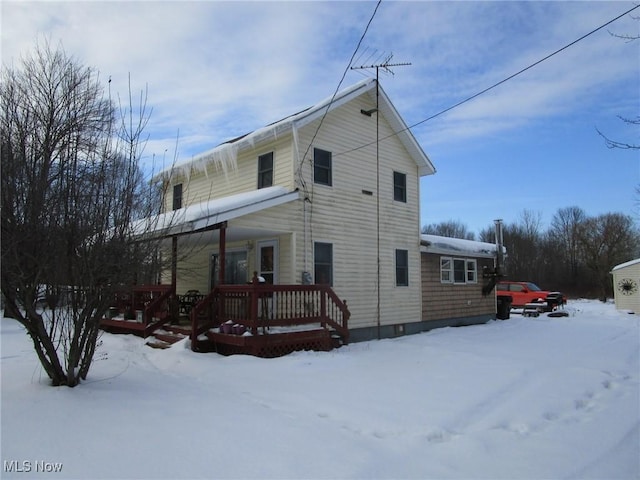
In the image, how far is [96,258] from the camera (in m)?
5.59

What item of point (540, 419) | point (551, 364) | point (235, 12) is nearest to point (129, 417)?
point (540, 419)

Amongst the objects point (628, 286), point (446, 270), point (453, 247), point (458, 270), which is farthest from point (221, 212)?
point (628, 286)

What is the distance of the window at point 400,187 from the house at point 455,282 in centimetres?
166

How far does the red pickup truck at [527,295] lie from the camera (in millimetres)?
24641

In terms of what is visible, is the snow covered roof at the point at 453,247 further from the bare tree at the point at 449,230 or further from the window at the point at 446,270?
the bare tree at the point at 449,230

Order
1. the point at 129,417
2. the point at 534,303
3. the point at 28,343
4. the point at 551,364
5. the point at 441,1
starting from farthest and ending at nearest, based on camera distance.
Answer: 1. the point at 534,303
2. the point at 28,343
3. the point at 551,364
4. the point at 441,1
5. the point at 129,417

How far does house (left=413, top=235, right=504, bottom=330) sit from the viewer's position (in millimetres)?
15781

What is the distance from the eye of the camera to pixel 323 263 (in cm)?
1245

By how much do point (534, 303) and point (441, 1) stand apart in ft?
67.8

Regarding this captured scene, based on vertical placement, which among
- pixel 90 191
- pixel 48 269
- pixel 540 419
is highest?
pixel 90 191

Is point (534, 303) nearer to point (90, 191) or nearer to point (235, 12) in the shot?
point (235, 12)

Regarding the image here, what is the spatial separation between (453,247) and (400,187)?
128 inches

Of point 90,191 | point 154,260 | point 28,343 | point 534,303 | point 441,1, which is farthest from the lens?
point 534,303

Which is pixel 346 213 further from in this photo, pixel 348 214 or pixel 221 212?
pixel 221 212
